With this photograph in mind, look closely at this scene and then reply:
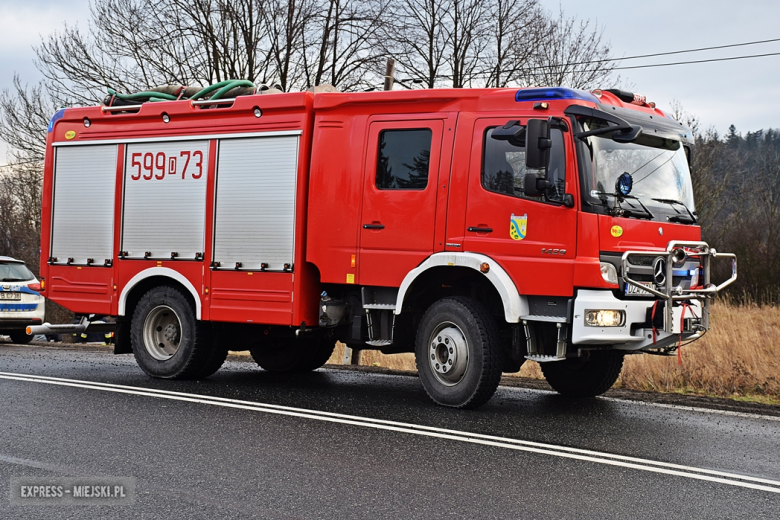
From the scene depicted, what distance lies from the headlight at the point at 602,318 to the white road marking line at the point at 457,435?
1.28m

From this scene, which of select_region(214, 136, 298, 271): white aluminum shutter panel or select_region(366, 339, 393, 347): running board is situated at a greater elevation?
select_region(214, 136, 298, 271): white aluminum shutter panel

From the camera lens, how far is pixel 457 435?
666 centimetres

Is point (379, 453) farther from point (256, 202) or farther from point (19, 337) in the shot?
point (19, 337)

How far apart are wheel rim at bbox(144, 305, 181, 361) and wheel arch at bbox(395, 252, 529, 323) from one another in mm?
3183

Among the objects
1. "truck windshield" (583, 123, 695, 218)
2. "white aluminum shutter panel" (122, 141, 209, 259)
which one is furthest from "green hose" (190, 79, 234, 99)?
"truck windshield" (583, 123, 695, 218)

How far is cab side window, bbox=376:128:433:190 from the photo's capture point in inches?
322

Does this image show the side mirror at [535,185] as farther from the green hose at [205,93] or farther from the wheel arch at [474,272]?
the green hose at [205,93]

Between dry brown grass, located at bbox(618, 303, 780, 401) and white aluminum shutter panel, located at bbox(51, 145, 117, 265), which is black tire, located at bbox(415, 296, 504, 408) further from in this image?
white aluminum shutter panel, located at bbox(51, 145, 117, 265)

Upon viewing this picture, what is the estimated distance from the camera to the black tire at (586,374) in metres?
8.65

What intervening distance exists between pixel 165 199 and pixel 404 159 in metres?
3.11

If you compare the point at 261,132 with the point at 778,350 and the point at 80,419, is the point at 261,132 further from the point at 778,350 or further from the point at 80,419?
the point at 778,350

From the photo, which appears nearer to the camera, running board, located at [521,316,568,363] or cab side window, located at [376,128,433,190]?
running board, located at [521,316,568,363]

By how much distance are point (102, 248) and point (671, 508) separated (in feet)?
24.8

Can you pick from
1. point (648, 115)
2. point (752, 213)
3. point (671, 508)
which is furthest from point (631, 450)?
point (752, 213)
